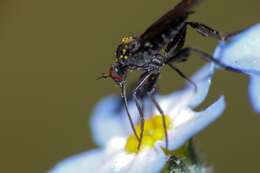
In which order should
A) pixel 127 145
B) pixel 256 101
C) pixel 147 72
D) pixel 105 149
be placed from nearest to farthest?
pixel 256 101 < pixel 147 72 < pixel 127 145 < pixel 105 149

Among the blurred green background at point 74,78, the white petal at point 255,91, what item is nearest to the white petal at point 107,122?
the white petal at point 255,91

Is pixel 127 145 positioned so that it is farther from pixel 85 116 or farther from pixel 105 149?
pixel 85 116

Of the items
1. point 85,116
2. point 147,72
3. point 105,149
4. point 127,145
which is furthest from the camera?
point 85,116

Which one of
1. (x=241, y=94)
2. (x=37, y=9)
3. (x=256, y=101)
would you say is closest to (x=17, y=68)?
(x=37, y=9)

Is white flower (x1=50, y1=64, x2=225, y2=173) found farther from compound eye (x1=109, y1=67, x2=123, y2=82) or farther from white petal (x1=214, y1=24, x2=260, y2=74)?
compound eye (x1=109, y1=67, x2=123, y2=82)

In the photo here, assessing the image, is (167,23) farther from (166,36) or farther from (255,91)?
(255,91)

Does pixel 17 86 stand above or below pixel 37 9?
below

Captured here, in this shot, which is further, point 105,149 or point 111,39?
point 111,39
